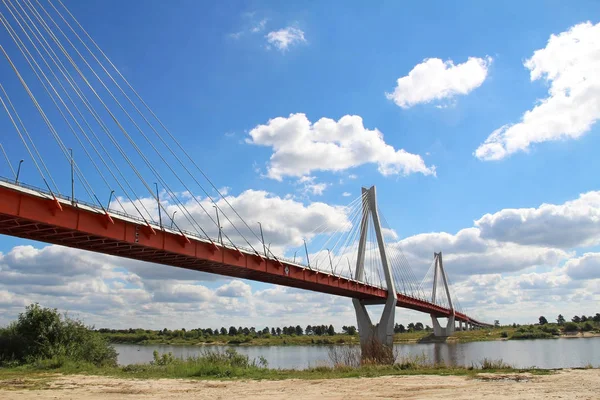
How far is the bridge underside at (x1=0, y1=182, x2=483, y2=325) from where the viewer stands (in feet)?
65.4

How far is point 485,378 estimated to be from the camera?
1794 cm

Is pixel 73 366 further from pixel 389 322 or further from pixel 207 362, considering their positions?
pixel 389 322

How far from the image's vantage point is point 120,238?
78.6ft

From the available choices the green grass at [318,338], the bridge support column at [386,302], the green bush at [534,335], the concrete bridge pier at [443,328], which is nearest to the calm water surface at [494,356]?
the bridge support column at [386,302]

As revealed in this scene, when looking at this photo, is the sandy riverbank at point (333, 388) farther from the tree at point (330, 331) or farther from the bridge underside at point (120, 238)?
the tree at point (330, 331)

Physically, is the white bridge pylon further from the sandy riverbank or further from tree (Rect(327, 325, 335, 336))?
tree (Rect(327, 325, 335, 336))

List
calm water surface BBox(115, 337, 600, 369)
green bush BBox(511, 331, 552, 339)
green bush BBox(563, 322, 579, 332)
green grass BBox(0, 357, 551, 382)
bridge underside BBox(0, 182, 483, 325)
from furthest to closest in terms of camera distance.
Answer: green bush BBox(563, 322, 579, 332) → green bush BBox(511, 331, 552, 339) → calm water surface BBox(115, 337, 600, 369) → green grass BBox(0, 357, 551, 382) → bridge underside BBox(0, 182, 483, 325)

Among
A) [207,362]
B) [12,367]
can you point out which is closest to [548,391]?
[207,362]

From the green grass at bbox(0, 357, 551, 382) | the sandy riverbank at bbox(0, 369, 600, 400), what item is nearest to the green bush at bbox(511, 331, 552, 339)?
the green grass at bbox(0, 357, 551, 382)

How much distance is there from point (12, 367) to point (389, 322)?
37.0 meters

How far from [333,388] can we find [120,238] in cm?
1279

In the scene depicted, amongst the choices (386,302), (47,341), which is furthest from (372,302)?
(47,341)

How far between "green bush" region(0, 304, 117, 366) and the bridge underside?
6.01 meters

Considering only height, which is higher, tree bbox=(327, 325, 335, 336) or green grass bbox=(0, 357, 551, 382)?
green grass bbox=(0, 357, 551, 382)
